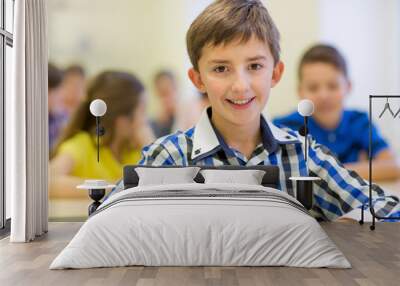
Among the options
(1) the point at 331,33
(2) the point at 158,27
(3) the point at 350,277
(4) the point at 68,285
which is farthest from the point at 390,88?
(4) the point at 68,285

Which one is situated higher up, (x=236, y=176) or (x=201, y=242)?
(x=236, y=176)

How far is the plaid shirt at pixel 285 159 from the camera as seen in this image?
6973mm

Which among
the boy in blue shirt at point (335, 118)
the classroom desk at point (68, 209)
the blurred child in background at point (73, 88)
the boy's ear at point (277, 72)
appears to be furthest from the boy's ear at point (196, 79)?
the classroom desk at point (68, 209)

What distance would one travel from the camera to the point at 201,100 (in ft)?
23.6

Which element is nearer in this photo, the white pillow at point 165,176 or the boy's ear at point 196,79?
the white pillow at point 165,176

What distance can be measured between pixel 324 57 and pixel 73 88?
3.05 m

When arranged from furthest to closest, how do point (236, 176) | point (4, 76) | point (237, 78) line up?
point (237, 78) < point (4, 76) < point (236, 176)

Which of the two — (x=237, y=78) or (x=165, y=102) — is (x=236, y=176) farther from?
(x=165, y=102)

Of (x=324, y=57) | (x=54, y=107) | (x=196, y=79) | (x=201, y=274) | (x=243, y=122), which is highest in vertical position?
(x=324, y=57)

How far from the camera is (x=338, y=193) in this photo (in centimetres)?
704

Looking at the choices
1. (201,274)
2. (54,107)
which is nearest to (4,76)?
(54,107)

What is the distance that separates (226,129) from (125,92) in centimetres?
131

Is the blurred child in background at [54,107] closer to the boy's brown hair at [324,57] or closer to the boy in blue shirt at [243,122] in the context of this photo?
the boy in blue shirt at [243,122]

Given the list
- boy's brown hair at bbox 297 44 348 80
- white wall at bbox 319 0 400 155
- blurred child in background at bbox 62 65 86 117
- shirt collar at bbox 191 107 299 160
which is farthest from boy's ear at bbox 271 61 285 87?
blurred child in background at bbox 62 65 86 117
